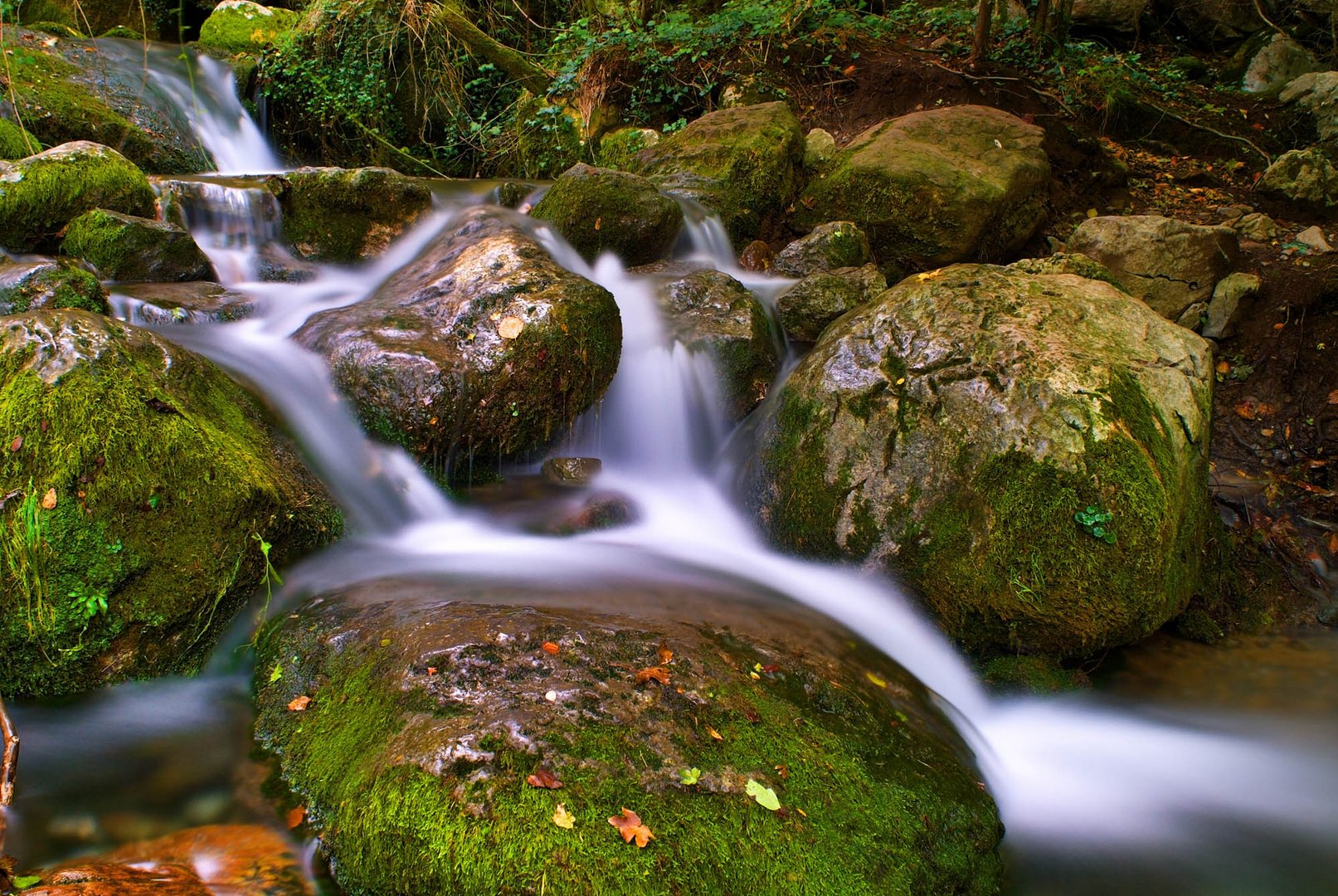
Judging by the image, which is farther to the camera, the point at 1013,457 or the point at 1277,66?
the point at 1277,66

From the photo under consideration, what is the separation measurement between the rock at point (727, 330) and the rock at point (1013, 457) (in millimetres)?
1128

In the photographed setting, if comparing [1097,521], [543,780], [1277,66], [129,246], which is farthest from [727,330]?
[1277,66]

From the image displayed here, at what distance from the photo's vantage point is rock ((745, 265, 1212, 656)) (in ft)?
11.6

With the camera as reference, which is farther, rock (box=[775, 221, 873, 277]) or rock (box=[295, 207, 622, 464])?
rock (box=[775, 221, 873, 277])

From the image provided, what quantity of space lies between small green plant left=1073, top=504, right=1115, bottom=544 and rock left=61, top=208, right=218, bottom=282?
20.1ft

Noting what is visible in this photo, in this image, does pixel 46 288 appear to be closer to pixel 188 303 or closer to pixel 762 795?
pixel 188 303

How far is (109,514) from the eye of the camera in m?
2.88

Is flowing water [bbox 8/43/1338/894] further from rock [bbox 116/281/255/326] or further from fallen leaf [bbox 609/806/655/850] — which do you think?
fallen leaf [bbox 609/806/655/850]

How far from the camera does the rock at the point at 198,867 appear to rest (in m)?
1.95

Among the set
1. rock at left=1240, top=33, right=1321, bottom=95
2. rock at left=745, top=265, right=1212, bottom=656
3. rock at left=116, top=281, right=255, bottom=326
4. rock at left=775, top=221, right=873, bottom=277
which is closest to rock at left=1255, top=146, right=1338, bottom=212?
rock at left=1240, top=33, right=1321, bottom=95

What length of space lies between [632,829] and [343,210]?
20.5 ft

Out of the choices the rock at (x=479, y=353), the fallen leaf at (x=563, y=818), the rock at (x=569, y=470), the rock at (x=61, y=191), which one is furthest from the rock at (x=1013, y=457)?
the rock at (x=61, y=191)

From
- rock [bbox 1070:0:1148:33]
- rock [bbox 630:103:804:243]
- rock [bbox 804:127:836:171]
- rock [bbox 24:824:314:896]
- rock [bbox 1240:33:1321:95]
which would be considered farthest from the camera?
rock [bbox 1070:0:1148:33]

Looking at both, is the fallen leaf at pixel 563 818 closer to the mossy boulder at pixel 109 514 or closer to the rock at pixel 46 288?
the mossy boulder at pixel 109 514
